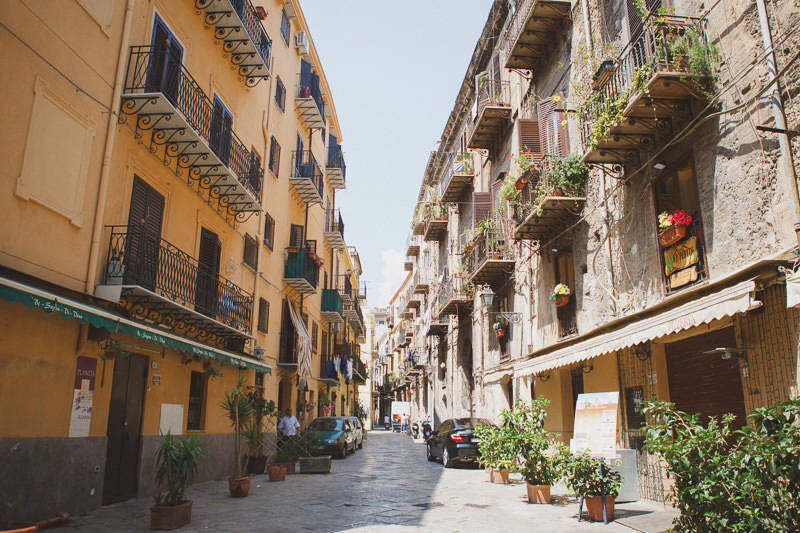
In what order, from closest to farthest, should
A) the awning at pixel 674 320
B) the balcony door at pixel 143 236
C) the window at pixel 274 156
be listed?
the awning at pixel 674 320
the balcony door at pixel 143 236
the window at pixel 274 156

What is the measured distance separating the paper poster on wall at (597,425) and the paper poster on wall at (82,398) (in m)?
7.45

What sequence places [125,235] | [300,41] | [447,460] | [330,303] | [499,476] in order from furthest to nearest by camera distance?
[330,303] < [300,41] < [447,460] < [499,476] < [125,235]

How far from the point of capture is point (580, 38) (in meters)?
13.1

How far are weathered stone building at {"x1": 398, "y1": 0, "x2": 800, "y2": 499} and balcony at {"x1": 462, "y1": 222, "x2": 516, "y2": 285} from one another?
8 centimetres

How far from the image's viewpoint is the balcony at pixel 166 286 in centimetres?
905

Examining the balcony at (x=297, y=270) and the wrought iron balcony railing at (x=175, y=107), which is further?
the balcony at (x=297, y=270)

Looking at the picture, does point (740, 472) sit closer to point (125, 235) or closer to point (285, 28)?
point (125, 235)

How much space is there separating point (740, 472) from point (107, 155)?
9596mm

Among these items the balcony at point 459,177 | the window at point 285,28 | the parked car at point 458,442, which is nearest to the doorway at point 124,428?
the parked car at point 458,442

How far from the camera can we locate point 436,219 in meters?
29.9

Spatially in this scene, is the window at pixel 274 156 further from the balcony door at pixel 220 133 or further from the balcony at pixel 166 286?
the balcony at pixel 166 286

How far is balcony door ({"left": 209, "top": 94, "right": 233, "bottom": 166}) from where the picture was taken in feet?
43.2

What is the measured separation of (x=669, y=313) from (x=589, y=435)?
2197 millimetres

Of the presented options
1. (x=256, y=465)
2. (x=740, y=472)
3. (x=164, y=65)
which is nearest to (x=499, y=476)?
(x=256, y=465)
